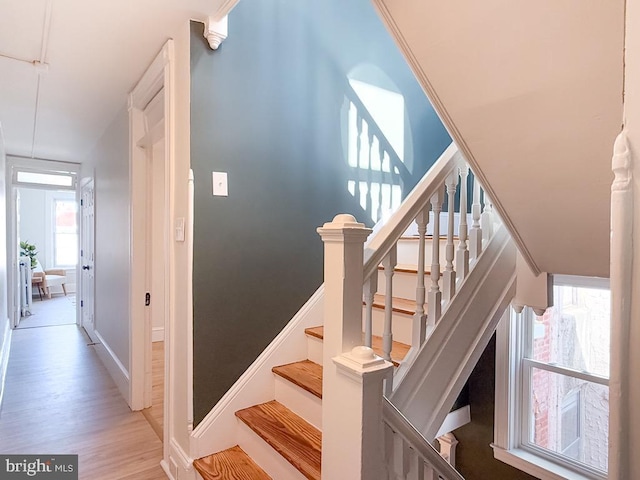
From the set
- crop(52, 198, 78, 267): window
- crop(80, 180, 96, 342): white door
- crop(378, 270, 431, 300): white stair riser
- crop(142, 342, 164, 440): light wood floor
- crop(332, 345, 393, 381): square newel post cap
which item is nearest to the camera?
crop(332, 345, 393, 381): square newel post cap

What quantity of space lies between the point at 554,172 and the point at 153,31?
6.32 feet

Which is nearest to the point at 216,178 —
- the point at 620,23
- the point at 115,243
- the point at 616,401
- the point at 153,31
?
the point at 153,31

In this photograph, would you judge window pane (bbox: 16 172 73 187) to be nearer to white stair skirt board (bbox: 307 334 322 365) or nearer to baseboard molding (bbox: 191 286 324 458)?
baseboard molding (bbox: 191 286 324 458)

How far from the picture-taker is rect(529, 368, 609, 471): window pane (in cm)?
242

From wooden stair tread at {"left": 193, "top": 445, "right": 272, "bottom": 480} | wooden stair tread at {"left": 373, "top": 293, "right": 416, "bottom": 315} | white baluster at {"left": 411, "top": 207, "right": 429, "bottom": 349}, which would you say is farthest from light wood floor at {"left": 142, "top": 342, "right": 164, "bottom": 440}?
white baluster at {"left": 411, "top": 207, "right": 429, "bottom": 349}

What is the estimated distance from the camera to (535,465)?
2.37m

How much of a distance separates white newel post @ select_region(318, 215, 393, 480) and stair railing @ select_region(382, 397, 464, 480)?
0.24 feet

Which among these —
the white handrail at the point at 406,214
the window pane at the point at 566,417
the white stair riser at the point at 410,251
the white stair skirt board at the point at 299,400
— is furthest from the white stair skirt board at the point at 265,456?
the window pane at the point at 566,417

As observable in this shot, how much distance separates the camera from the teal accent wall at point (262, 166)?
1.79m

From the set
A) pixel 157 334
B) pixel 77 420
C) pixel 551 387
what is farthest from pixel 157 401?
pixel 551 387

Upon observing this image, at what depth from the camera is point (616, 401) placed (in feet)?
1.82

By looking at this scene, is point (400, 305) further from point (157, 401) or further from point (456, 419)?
point (157, 401)

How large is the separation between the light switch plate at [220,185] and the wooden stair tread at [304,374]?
0.98m

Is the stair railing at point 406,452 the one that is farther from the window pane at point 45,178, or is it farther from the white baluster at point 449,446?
the window pane at point 45,178
